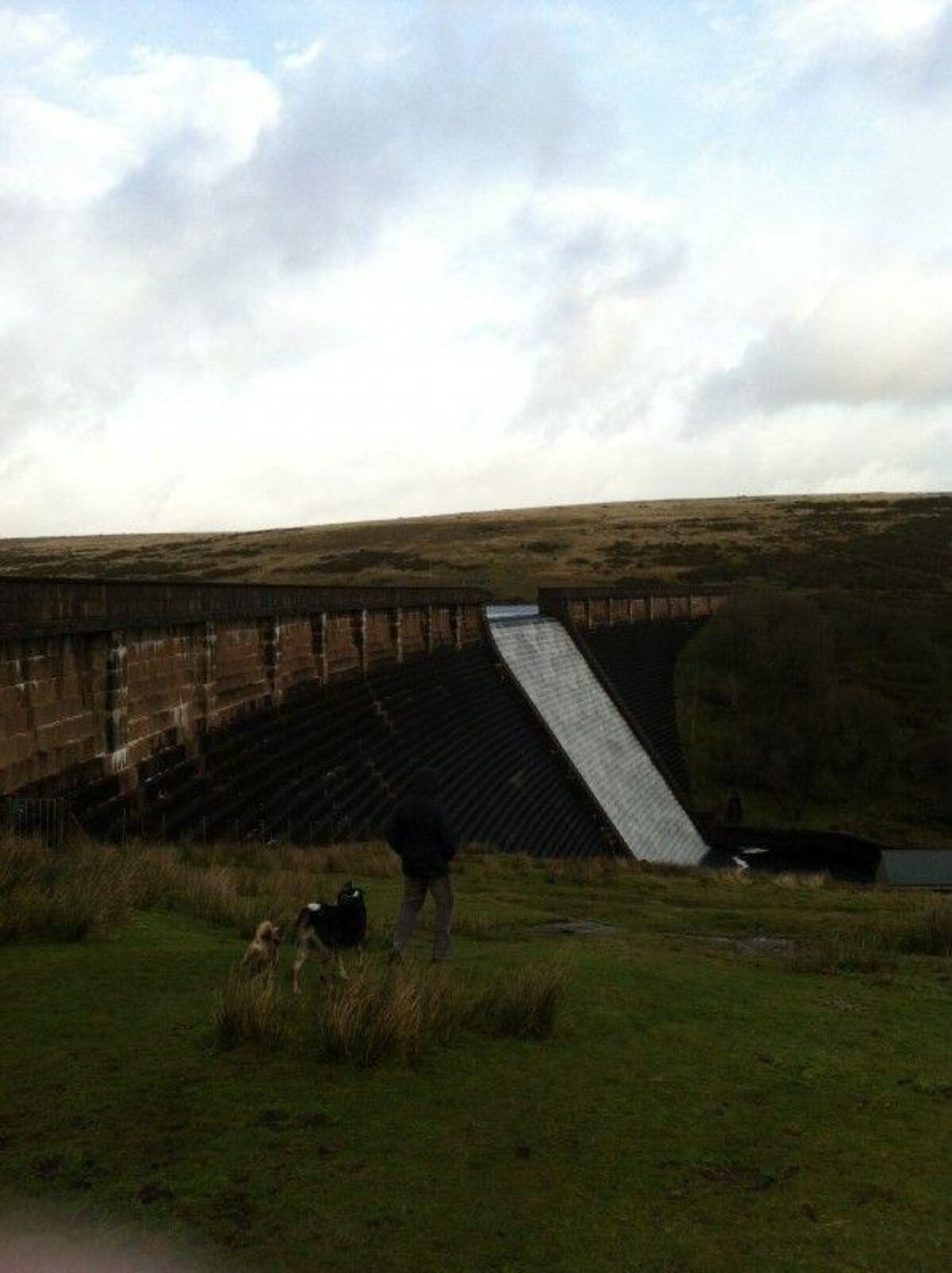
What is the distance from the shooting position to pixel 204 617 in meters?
19.7

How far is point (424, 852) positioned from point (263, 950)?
6.01 ft

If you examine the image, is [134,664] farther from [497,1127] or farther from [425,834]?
[497,1127]

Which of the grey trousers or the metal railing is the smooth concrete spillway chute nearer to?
the metal railing

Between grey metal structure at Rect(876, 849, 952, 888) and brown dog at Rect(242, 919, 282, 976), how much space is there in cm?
2761

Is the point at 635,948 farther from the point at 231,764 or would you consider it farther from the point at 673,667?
the point at 673,667

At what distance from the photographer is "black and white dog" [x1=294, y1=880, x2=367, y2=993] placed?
22.2 feet

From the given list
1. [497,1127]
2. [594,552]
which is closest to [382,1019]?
[497,1127]

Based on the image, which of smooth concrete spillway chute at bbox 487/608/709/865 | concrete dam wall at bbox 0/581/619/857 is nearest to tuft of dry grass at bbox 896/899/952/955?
concrete dam wall at bbox 0/581/619/857

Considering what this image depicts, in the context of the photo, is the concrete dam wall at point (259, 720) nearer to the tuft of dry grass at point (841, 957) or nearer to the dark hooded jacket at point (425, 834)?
the dark hooded jacket at point (425, 834)

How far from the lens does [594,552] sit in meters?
106

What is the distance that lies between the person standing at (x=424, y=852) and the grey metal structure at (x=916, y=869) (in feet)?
84.9

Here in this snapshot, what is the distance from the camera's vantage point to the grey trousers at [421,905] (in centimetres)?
810

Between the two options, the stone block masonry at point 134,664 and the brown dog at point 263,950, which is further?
the stone block masonry at point 134,664

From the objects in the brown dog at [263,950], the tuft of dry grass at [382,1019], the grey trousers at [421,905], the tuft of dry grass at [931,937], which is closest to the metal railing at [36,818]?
the grey trousers at [421,905]
